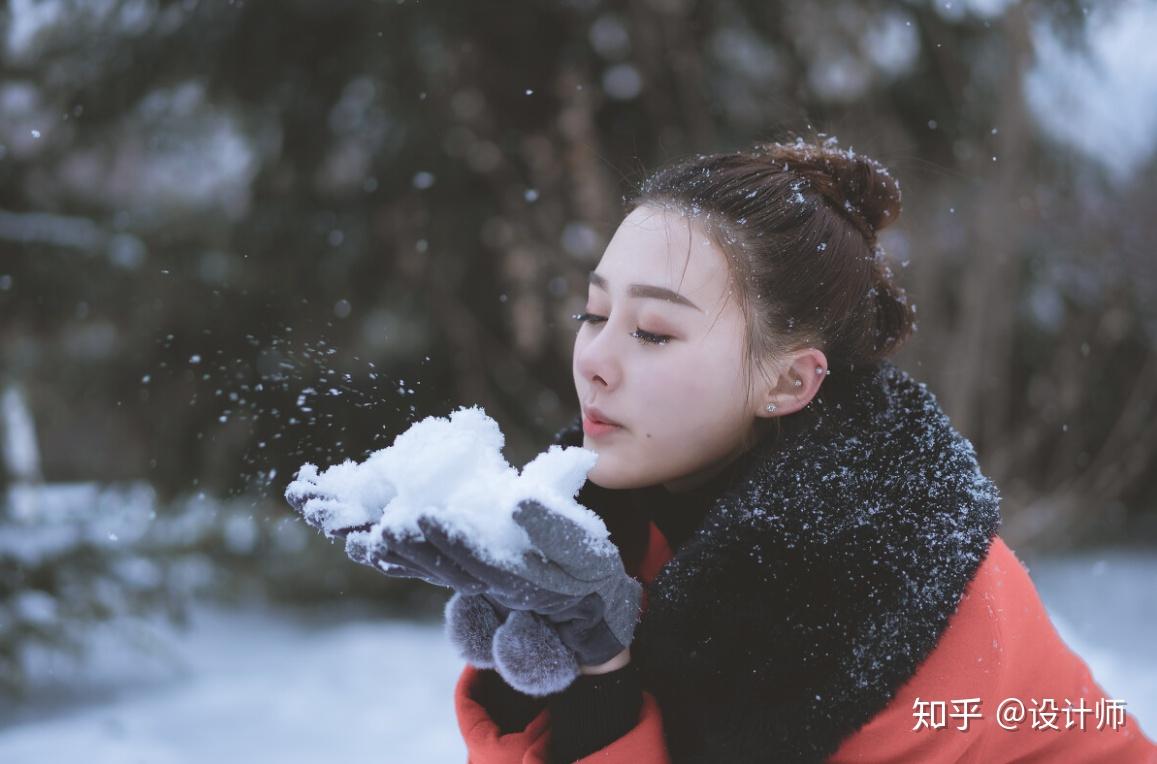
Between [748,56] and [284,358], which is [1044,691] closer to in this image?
[284,358]

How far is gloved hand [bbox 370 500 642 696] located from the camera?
96cm

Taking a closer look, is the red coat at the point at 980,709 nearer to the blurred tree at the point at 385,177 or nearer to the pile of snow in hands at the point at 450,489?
the pile of snow in hands at the point at 450,489

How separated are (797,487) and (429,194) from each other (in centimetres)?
298

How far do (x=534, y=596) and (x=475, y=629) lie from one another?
9.7 inches

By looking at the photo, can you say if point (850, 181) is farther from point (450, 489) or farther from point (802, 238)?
point (450, 489)

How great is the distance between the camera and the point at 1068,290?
4.85 m

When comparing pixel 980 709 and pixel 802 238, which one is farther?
pixel 802 238

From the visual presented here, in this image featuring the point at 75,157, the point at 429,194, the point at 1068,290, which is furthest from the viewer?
the point at 1068,290

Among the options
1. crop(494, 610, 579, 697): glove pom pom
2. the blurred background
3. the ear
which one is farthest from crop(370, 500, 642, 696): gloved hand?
the blurred background

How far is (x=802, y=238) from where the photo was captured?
1.36 m

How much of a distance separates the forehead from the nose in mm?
87

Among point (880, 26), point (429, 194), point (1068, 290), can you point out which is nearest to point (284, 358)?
point (429, 194)

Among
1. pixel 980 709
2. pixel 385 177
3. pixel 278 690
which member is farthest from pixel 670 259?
pixel 278 690

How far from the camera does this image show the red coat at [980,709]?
3.88 feet
